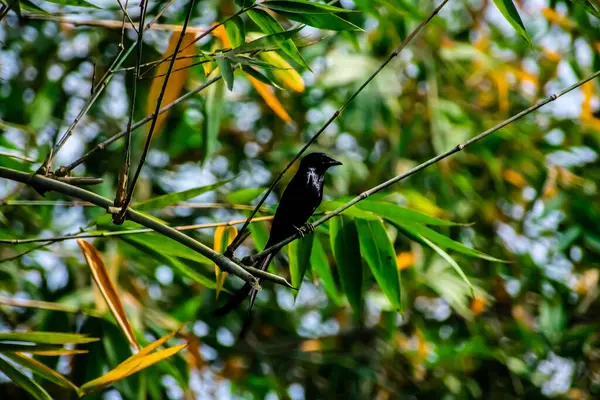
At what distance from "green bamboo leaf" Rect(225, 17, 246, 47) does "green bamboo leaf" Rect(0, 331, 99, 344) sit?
827 mm

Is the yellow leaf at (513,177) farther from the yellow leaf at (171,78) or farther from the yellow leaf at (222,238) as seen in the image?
the yellow leaf at (222,238)

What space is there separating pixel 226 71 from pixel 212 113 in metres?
1.10

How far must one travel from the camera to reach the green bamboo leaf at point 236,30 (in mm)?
1942

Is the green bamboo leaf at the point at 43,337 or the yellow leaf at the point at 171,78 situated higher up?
the yellow leaf at the point at 171,78

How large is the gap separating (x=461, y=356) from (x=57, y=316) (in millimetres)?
2225

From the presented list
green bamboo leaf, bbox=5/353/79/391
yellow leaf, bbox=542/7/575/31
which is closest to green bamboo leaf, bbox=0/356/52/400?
green bamboo leaf, bbox=5/353/79/391

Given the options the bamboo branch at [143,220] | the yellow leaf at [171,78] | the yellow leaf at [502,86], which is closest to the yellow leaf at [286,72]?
the yellow leaf at [171,78]

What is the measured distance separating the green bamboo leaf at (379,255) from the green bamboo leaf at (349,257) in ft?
0.11

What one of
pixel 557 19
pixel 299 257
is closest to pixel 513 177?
pixel 557 19

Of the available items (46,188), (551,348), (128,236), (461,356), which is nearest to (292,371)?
(461,356)

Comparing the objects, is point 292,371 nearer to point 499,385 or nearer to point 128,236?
point 499,385

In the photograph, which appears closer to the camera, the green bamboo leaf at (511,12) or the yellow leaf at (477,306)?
the green bamboo leaf at (511,12)

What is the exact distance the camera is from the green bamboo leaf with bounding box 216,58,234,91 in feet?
5.38

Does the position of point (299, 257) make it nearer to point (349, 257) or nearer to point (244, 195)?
point (349, 257)
